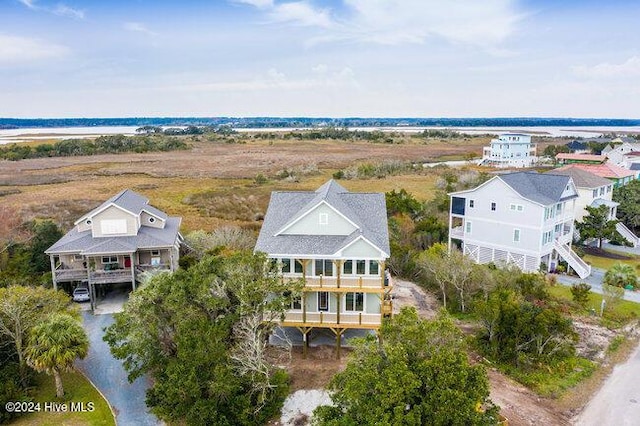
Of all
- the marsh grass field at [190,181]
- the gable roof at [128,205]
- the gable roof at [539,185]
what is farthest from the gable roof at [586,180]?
the gable roof at [128,205]

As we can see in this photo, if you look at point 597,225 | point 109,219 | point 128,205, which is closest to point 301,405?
point 109,219

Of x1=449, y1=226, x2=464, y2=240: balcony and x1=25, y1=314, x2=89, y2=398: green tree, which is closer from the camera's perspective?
x1=25, y1=314, x2=89, y2=398: green tree

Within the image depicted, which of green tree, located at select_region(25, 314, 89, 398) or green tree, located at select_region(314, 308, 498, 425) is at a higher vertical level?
green tree, located at select_region(314, 308, 498, 425)

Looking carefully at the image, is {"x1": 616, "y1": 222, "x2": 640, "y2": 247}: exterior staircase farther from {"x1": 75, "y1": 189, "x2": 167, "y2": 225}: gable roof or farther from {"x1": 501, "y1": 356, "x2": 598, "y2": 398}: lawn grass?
{"x1": 75, "y1": 189, "x2": 167, "y2": 225}: gable roof

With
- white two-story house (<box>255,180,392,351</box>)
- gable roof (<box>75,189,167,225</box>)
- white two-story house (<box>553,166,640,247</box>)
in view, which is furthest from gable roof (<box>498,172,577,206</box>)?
gable roof (<box>75,189,167,225</box>)

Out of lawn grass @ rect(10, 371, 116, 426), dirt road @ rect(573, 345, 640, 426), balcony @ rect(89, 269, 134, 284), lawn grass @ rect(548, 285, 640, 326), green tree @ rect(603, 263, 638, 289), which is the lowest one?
dirt road @ rect(573, 345, 640, 426)

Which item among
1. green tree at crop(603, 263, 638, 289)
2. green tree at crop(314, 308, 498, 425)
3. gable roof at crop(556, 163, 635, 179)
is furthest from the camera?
gable roof at crop(556, 163, 635, 179)

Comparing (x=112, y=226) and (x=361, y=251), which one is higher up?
(x=361, y=251)

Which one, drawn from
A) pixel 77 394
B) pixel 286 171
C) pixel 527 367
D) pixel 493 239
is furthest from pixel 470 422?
pixel 286 171

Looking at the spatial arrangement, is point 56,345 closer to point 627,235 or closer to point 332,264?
point 332,264
